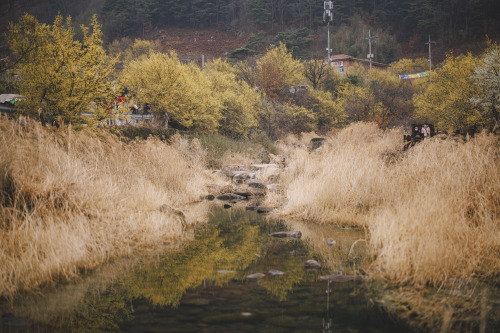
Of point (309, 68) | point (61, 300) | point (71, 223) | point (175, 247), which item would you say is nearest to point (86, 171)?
point (71, 223)

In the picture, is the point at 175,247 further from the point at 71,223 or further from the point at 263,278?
the point at 263,278

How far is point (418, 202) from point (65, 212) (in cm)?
611

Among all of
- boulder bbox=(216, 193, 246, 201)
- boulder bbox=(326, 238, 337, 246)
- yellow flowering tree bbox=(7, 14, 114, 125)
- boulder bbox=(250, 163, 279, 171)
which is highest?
yellow flowering tree bbox=(7, 14, 114, 125)

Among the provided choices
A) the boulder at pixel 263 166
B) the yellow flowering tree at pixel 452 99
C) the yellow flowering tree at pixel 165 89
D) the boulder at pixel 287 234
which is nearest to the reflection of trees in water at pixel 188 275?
the boulder at pixel 287 234

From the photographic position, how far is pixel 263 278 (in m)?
5.98

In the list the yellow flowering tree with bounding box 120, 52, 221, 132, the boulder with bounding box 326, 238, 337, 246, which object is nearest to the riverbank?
the boulder with bounding box 326, 238, 337, 246

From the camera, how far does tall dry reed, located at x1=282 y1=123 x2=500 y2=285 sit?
18.9ft

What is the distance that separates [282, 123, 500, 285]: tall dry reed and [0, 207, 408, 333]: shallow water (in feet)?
2.93

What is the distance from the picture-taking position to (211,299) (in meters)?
5.16

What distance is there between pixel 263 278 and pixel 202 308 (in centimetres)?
132

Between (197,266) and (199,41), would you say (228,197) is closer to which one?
(197,266)

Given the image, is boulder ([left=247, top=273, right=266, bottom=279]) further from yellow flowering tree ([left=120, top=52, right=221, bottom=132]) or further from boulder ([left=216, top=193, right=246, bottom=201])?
yellow flowering tree ([left=120, top=52, right=221, bottom=132])

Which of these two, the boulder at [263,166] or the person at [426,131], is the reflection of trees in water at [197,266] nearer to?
the person at [426,131]

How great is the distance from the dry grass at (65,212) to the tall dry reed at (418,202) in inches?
147
